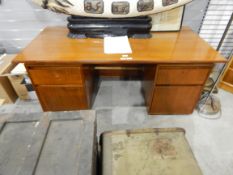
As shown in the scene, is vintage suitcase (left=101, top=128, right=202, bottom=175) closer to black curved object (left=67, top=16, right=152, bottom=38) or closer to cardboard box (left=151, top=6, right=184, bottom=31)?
black curved object (left=67, top=16, right=152, bottom=38)

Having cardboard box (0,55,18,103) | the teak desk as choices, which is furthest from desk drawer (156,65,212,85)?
cardboard box (0,55,18,103)

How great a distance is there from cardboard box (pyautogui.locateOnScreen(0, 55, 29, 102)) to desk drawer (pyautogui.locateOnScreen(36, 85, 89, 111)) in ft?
1.14

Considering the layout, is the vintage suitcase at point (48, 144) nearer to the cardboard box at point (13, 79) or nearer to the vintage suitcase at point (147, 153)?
the vintage suitcase at point (147, 153)

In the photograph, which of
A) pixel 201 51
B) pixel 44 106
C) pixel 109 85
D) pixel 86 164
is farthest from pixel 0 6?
pixel 201 51

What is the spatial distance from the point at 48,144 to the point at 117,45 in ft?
2.87

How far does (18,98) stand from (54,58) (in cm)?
92

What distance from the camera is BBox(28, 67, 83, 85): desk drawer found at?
1169 mm

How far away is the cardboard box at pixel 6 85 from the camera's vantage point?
4.93 ft

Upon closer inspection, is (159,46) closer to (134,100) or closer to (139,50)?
(139,50)

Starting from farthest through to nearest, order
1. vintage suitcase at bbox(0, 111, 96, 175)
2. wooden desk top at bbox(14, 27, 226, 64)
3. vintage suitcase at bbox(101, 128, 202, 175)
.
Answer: wooden desk top at bbox(14, 27, 226, 64), vintage suitcase at bbox(101, 128, 202, 175), vintage suitcase at bbox(0, 111, 96, 175)

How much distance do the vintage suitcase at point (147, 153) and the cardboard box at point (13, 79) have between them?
114 centimetres

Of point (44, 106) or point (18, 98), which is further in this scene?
point (18, 98)

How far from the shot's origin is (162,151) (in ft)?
2.61

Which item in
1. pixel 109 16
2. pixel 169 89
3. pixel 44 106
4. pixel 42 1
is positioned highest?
pixel 42 1
